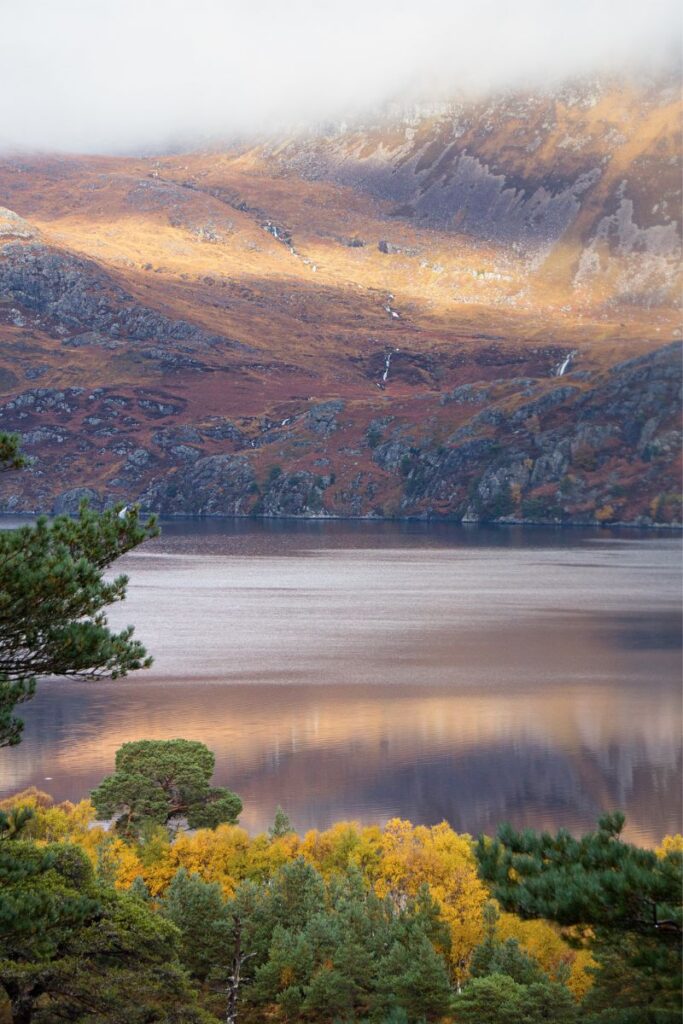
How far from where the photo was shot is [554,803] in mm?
48594

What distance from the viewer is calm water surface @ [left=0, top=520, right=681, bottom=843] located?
4912cm

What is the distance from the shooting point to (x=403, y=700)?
224 feet

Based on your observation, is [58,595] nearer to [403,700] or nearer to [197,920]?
[197,920]

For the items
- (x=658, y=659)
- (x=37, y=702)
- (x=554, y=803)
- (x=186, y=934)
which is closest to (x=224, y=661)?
(x=37, y=702)

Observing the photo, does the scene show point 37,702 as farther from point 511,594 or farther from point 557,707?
point 511,594

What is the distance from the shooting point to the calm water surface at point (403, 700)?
49125 mm

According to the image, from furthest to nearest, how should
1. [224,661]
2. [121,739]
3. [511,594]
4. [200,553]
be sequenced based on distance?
[200,553] < [511,594] < [224,661] < [121,739]

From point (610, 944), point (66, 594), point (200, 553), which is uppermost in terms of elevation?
point (66, 594)

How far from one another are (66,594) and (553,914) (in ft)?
25.1

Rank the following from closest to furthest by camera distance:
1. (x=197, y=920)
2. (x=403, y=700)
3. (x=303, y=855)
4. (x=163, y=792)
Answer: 1. (x=197, y=920)
2. (x=303, y=855)
3. (x=163, y=792)
4. (x=403, y=700)

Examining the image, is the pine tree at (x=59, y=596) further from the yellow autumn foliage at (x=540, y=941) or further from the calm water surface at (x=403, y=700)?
the calm water surface at (x=403, y=700)

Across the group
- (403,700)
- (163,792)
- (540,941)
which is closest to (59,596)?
(540,941)

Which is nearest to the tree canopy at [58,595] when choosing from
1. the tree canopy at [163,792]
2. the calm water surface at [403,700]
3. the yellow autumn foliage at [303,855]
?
the yellow autumn foliage at [303,855]

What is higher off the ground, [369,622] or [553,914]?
[553,914]
